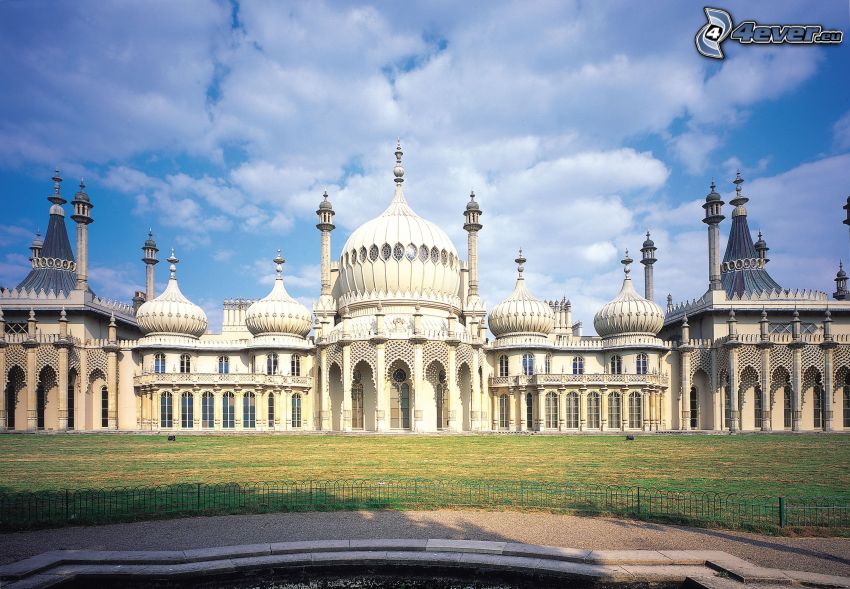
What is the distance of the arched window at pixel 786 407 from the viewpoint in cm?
4928

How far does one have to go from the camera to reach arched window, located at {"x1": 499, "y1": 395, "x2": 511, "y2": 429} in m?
50.7

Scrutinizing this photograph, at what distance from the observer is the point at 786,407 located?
49.5m

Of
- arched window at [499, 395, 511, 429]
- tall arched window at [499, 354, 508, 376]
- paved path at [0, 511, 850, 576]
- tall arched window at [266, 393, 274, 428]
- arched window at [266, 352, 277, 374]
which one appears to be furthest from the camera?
tall arched window at [499, 354, 508, 376]

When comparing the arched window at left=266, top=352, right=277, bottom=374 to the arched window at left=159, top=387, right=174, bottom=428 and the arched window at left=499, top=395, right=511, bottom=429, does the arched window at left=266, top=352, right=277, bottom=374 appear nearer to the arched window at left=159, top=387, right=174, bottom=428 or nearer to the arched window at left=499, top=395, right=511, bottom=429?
the arched window at left=159, top=387, right=174, bottom=428

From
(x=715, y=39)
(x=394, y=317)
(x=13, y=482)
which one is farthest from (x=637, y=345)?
(x=13, y=482)

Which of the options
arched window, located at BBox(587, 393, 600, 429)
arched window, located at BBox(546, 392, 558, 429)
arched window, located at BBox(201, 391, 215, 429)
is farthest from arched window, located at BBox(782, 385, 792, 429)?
arched window, located at BBox(201, 391, 215, 429)

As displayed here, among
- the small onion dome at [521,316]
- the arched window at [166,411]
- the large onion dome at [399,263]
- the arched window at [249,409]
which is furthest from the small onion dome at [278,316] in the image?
the small onion dome at [521,316]

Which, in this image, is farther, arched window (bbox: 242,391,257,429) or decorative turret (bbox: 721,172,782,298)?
decorative turret (bbox: 721,172,782,298)

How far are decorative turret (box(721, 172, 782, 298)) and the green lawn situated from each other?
82.8 feet

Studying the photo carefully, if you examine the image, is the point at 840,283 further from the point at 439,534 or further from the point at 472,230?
the point at 439,534

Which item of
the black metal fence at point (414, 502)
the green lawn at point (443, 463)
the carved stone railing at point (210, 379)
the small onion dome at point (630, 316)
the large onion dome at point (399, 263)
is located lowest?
the green lawn at point (443, 463)

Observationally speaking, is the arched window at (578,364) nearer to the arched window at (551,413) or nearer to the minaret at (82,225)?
the arched window at (551,413)

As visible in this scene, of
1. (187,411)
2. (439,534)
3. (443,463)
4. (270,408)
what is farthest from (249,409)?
(439,534)

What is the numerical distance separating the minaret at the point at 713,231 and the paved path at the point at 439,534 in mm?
43649
